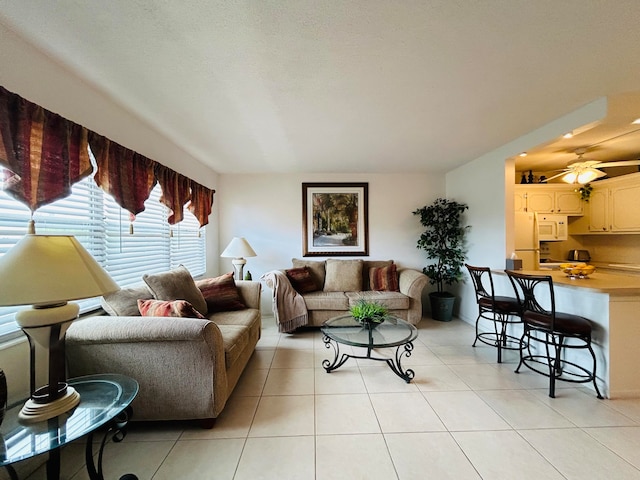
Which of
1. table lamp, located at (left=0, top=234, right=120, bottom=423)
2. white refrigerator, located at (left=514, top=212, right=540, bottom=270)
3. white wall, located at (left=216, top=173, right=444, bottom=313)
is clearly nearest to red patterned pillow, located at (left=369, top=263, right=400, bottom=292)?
white wall, located at (left=216, top=173, right=444, bottom=313)

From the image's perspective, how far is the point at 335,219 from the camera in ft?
14.3

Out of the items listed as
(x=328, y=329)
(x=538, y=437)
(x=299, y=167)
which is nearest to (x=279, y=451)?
(x=328, y=329)

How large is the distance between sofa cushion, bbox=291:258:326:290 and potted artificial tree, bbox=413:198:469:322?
1.61 metres

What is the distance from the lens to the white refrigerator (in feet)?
12.3

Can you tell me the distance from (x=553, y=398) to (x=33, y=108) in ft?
12.9

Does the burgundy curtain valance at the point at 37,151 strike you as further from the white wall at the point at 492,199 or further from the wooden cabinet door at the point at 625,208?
Answer: the wooden cabinet door at the point at 625,208

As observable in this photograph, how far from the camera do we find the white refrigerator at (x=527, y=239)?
12.3 feet

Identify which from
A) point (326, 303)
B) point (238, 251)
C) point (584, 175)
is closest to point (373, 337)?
point (326, 303)

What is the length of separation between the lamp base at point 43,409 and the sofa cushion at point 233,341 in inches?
33.1

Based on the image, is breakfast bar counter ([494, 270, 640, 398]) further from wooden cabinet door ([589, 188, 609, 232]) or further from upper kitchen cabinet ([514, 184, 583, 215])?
wooden cabinet door ([589, 188, 609, 232])

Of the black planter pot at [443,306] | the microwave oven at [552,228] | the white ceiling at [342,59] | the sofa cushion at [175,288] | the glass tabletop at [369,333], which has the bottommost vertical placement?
the black planter pot at [443,306]

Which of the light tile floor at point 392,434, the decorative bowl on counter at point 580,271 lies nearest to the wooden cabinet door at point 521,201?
the decorative bowl on counter at point 580,271

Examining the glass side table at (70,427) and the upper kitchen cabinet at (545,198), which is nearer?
the glass side table at (70,427)

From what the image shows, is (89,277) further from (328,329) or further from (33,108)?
(328,329)
